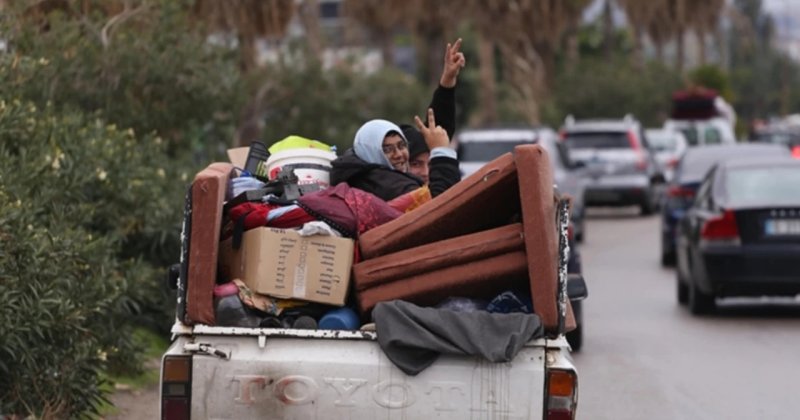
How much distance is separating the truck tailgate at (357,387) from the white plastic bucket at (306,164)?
6.33ft

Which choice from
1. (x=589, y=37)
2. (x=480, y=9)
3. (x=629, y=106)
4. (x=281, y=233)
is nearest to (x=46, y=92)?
(x=281, y=233)

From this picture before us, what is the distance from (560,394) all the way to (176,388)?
1502mm

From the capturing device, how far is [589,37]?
76.0 m

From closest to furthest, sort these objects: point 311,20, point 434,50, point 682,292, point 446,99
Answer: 1. point 446,99
2. point 682,292
3. point 311,20
4. point 434,50

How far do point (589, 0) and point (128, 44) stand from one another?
1422 inches

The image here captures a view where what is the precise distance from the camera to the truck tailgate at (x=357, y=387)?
22.3ft

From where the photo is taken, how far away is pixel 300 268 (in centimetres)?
736

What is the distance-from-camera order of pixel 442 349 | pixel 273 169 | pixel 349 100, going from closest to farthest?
pixel 442 349 < pixel 273 169 < pixel 349 100

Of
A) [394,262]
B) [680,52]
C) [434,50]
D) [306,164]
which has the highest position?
[306,164]

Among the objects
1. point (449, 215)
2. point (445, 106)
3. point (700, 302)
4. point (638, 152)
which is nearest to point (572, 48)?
point (638, 152)

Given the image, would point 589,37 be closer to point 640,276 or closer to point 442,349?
point 640,276

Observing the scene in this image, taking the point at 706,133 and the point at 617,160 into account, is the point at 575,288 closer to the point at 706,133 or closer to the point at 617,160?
the point at 617,160

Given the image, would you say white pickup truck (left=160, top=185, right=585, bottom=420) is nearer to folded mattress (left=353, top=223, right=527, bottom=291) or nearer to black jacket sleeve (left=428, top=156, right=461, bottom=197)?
folded mattress (left=353, top=223, right=527, bottom=291)

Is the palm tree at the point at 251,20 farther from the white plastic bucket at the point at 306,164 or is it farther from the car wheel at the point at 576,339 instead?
the white plastic bucket at the point at 306,164
